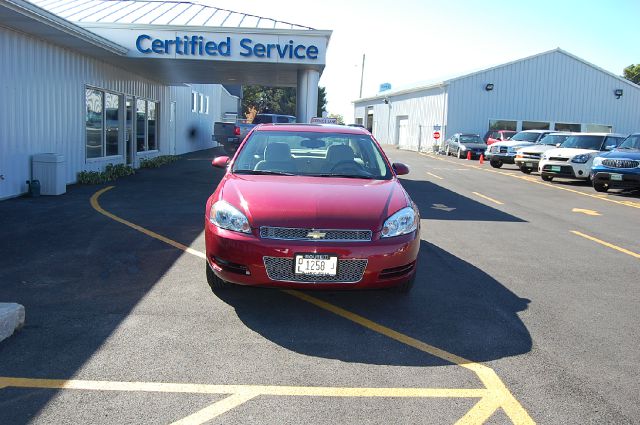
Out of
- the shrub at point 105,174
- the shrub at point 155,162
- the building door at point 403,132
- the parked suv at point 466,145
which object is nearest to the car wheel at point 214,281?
the shrub at point 105,174

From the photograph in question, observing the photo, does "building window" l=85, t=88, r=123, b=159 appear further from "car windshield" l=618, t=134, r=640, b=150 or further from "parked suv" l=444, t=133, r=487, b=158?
"parked suv" l=444, t=133, r=487, b=158

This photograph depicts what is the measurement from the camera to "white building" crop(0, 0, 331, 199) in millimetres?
11250

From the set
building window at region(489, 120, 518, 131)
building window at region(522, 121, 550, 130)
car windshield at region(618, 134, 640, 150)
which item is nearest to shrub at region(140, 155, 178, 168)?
car windshield at region(618, 134, 640, 150)

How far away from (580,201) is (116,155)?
43.4 ft

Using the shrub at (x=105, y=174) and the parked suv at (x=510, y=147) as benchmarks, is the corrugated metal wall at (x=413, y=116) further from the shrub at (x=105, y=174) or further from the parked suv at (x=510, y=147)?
the shrub at (x=105, y=174)

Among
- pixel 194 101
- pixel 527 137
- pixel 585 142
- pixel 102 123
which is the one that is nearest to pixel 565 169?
pixel 585 142

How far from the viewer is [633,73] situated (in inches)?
2675

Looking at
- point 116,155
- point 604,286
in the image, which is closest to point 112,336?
point 604,286

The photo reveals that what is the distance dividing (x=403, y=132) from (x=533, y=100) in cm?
1147

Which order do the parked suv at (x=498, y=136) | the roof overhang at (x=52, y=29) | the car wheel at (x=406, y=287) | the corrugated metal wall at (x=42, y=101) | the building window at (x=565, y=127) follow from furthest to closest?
the building window at (x=565, y=127) → the parked suv at (x=498, y=136) → the corrugated metal wall at (x=42, y=101) → the roof overhang at (x=52, y=29) → the car wheel at (x=406, y=287)

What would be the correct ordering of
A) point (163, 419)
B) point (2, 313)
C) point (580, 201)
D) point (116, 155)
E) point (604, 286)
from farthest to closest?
point (116, 155) < point (580, 201) < point (604, 286) < point (2, 313) < point (163, 419)

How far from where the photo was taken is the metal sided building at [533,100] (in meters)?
38.7

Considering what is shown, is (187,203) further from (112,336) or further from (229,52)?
(112,336)

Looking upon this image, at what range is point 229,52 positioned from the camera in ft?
49.2
